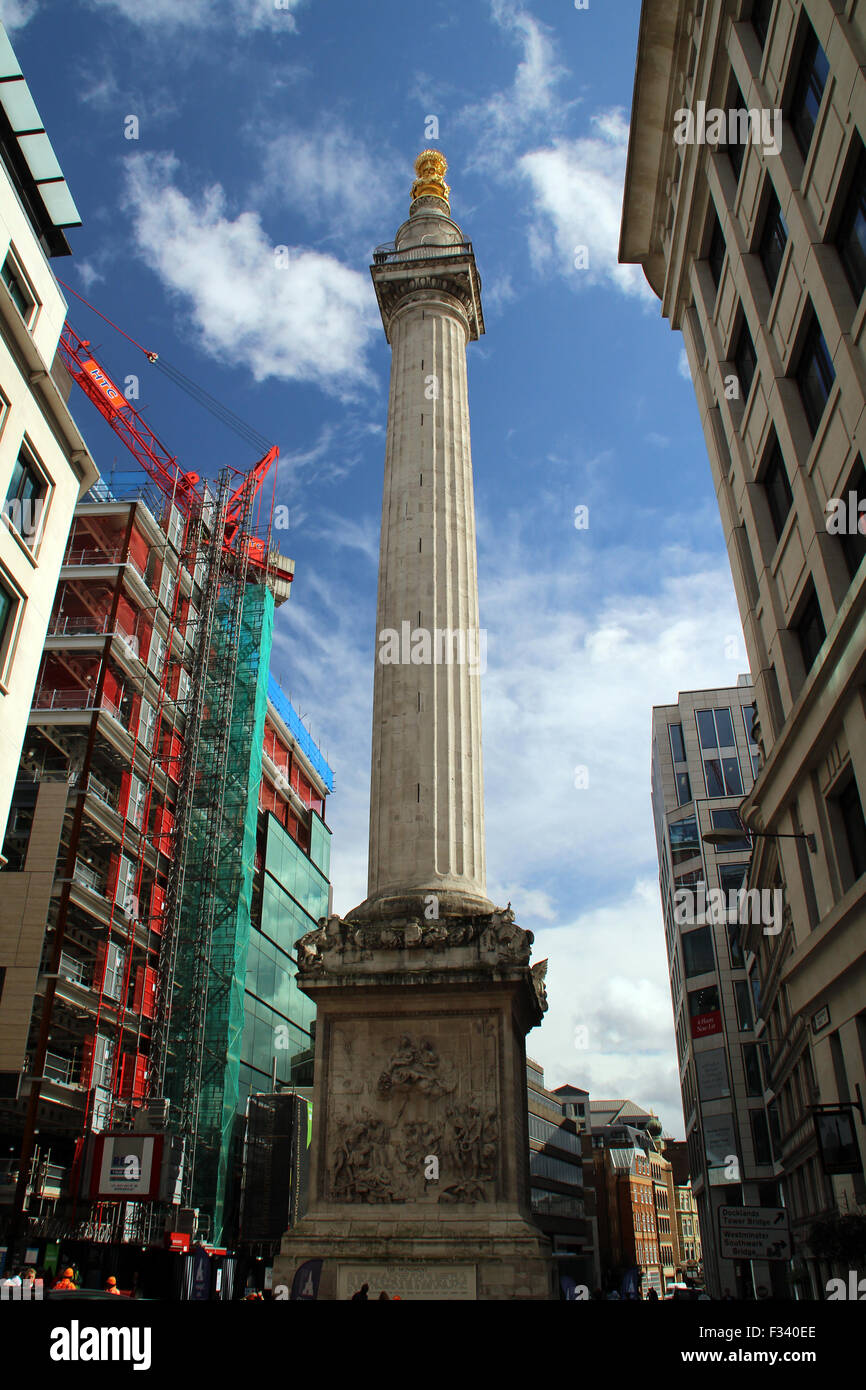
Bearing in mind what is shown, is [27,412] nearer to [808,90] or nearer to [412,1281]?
[808,90]

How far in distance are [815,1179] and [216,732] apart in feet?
124

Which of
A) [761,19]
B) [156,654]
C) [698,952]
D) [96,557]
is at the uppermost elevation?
[96,557]

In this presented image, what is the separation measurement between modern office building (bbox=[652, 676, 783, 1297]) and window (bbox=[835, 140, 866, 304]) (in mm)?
24942

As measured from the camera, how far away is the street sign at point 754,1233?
43.8ft

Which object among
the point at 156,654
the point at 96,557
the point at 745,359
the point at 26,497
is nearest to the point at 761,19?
the point at 745,359

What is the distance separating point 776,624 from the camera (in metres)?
20.2

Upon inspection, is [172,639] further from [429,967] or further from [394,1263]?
[394,1263]

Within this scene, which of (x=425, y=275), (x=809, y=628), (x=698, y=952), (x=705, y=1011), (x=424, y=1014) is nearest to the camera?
(x=809, y=628)

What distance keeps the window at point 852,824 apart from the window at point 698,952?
4417 cm

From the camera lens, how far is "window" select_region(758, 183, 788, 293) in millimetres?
20297

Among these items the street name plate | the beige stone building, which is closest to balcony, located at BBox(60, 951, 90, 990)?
the street name plate

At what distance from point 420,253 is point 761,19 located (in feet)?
49.5

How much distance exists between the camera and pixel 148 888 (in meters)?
48.9

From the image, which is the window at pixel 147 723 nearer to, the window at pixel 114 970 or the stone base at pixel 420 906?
the window at pixel 114 970
